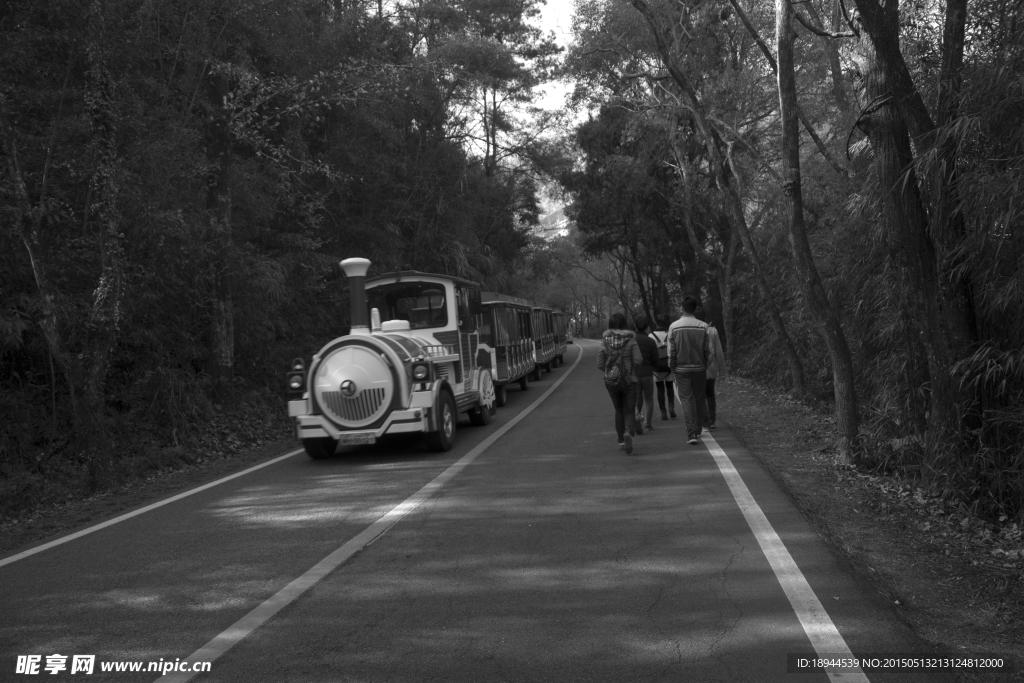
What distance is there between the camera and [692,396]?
37.9 feet

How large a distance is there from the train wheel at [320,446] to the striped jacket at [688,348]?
466 cm

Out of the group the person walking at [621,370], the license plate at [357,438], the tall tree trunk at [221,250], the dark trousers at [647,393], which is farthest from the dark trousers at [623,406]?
the tall tree trunk at [221,250]

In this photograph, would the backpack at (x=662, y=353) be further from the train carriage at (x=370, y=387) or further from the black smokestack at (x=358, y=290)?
the black smokestack at (x=358, y=290)

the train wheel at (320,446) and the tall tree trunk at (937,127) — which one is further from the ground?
the tall tree trunk at (937,127)

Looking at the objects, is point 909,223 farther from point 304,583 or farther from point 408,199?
point 408,199

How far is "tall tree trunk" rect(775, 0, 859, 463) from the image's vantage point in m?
11.1

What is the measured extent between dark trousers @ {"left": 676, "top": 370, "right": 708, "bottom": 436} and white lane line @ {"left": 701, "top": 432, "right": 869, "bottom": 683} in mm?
2730

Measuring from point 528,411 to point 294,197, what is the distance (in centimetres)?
695

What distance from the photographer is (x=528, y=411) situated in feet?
56.2

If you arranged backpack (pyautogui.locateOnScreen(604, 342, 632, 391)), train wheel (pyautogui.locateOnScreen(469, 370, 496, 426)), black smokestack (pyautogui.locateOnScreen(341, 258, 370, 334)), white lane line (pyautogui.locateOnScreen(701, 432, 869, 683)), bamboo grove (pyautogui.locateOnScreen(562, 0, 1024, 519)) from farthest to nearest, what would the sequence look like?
1. train wheel (pyautogui.locateOnScreen(469, 370, 496, 426))
2. black smokestack (pyautogui.locateOnScreen(341, 258, 370, 334))
3. backpack (pyautogui.locateOnScreen(604, 342, 632, 391))
4. bamboo grove (pyautogui.locateOnScreen(562, 0, 1024, 519))
5. white lane line (pyautogui.locateOnScreen(701, 432, 869, 683))

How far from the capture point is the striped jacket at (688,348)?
1160 cm

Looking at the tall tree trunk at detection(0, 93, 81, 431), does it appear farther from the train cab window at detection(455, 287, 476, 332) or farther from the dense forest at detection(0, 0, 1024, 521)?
the train cab window at detection(455, 287, 476, 332)

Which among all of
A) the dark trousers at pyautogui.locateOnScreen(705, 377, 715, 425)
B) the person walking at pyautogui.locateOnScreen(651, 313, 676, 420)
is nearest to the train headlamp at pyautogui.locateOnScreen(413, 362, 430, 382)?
the person walking at pyautogui.locateOnScreen(651, 313, 676, 420)

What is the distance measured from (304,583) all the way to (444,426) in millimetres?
6050
